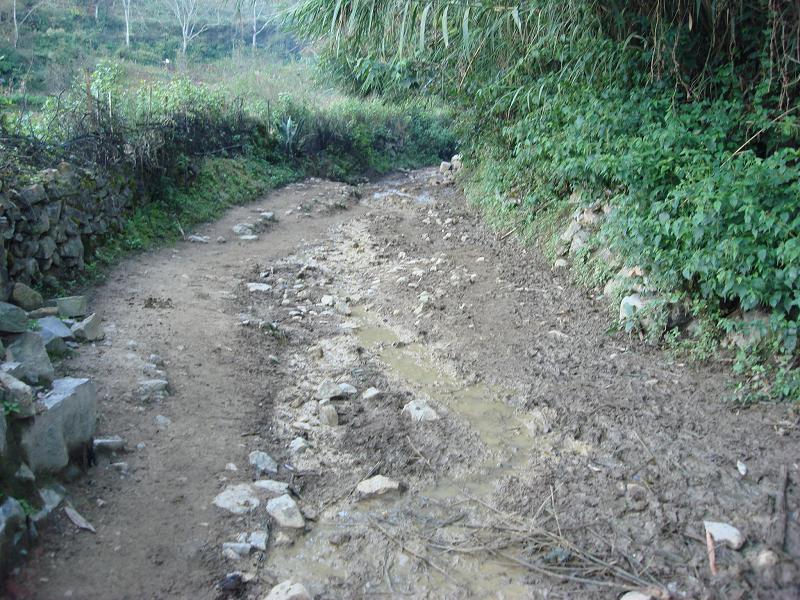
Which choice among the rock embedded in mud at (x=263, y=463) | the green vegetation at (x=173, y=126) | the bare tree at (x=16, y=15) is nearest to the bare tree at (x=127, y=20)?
the green vegetation at (x=173, y=126)

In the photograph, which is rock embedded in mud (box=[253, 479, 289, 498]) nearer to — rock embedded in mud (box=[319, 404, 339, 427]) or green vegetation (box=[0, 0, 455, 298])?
rock embedded in mud (box=[319, 404, 339, 427])

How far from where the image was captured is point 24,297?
429cm

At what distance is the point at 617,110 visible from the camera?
17.9 feet

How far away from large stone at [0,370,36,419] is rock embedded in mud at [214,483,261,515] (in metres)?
0.88

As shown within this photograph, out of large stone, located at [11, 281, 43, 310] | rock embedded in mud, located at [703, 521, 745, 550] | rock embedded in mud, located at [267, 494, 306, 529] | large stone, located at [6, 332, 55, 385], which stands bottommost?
rock embedded in mud, located at [267, 494, 306, 529]

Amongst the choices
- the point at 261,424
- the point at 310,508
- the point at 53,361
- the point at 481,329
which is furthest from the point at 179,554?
the point at 481,329

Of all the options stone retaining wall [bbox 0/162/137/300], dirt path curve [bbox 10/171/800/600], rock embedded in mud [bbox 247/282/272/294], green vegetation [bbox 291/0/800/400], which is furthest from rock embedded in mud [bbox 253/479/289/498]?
rock embedded in mud [bbox 247/282/272/294]

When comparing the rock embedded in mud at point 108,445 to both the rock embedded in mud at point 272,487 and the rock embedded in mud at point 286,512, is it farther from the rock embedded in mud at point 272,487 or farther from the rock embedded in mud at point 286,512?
the rock embedded in mud at point 286,512

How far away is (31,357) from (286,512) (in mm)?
1462

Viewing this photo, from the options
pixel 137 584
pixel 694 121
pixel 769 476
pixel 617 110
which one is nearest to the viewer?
pixel 137 584

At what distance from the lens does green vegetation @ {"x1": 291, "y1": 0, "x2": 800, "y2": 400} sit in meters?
3.65

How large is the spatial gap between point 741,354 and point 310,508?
2664 mm

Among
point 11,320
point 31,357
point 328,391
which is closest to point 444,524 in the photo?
point 328,391

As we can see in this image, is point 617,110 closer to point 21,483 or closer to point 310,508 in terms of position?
point 310,508
